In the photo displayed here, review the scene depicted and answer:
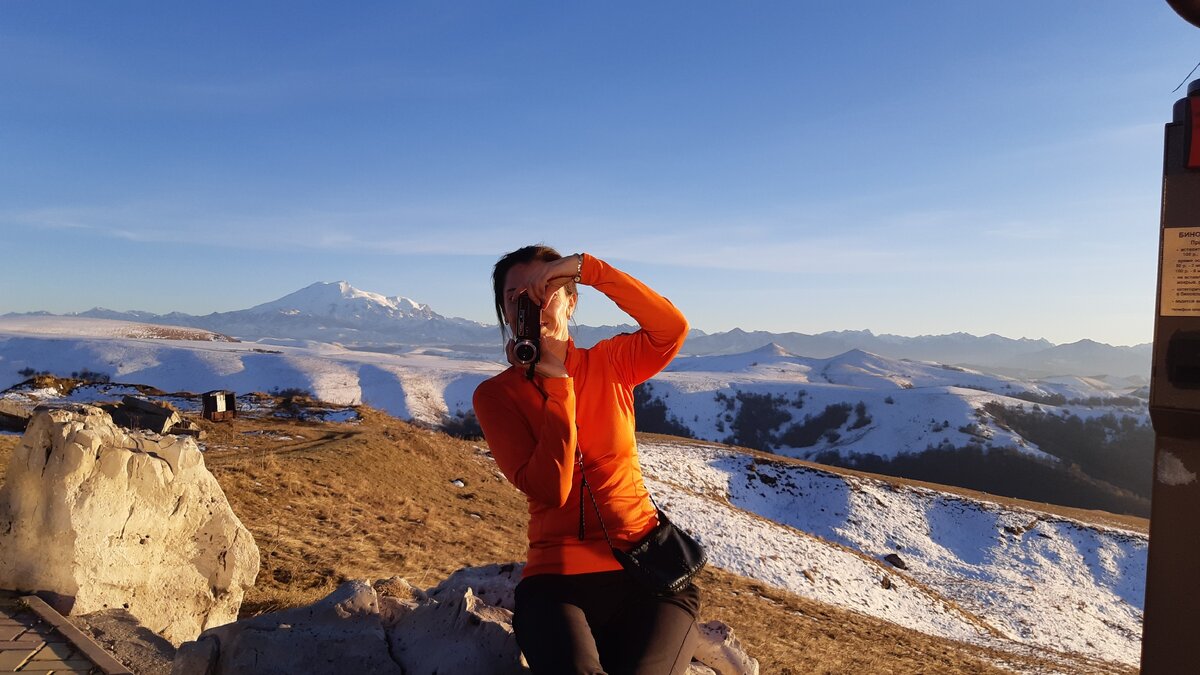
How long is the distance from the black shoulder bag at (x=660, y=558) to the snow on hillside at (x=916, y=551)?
57.0 ft

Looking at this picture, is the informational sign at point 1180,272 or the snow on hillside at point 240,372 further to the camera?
the snow on hillside at point 240,372

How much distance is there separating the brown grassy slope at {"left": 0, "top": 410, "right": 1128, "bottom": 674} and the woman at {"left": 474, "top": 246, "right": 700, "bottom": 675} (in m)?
4.91

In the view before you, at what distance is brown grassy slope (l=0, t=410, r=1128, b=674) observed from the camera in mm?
9336

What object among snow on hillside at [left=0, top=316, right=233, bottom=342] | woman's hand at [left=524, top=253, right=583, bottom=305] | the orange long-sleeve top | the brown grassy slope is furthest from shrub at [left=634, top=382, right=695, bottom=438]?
woman's hand at [left=524, top=253, right=583, bottom=305]

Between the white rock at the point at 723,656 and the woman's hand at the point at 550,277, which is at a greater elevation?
the woman's hand at the point at 550,277

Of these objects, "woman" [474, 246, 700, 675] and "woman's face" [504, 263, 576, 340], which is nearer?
"woman" [474, 246, 700, 675]

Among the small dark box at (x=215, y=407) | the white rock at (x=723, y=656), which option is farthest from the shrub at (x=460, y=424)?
the white rock at (x=723, y=656)

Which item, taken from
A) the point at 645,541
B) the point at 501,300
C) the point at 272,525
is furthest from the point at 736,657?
the point at 272,525

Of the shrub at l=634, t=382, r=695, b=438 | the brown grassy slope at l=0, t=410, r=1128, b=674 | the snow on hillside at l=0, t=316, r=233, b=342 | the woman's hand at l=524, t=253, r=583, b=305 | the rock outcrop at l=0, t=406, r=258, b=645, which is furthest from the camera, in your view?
the snow on hillside at l=0, t=316, r=233, b=342

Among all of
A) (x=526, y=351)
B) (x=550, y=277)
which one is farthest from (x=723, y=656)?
(x=550, y=277)

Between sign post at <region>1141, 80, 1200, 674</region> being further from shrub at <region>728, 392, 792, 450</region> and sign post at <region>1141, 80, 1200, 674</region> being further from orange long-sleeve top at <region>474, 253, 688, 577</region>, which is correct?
shrub at <region>728, 392, 792, 450</region>

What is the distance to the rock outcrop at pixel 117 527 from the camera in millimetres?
5098

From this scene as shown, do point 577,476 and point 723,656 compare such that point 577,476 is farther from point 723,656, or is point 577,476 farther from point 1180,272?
point 1180,272

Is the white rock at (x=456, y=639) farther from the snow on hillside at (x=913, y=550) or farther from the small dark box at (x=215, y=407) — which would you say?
the small dark box at (x=215, y=407)
